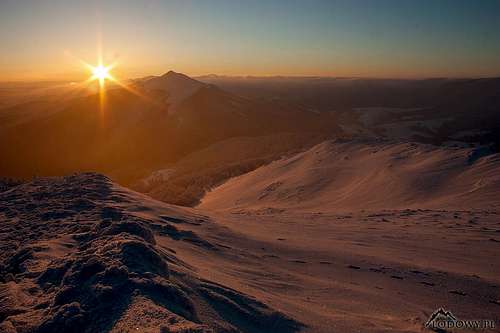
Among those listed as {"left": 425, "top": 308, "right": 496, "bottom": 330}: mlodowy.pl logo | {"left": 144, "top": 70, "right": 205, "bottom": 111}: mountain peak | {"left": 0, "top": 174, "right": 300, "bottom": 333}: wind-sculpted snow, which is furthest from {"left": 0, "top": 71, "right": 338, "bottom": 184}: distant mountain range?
{"left": 425, "top": 308, "right": 496, "bottom": 330}: mlodowy.pl logo

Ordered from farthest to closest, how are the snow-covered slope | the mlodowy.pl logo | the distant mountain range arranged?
the distant mountain range
the snow-covered slope
the mlodowy.pl logo

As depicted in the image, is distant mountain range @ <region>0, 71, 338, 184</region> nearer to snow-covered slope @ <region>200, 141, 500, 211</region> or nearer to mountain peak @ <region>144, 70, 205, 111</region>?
mountain peak @ <region>144, 70, 205, 111</region>

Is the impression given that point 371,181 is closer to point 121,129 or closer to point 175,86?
point 121,129

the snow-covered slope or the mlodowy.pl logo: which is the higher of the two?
the mlodowy.pl logo

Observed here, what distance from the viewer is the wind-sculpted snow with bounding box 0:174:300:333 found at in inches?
105

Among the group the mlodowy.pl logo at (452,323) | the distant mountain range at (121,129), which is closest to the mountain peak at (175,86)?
the distant mountain range at (121,129)

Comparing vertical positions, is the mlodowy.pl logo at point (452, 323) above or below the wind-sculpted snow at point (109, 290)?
below

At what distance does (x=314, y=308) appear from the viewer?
3.73m

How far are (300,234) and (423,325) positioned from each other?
3925 millimetres

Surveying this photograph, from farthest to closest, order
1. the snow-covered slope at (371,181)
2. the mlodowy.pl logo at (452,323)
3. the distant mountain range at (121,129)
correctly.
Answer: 1. the distant mountain range at (121,129)
2. the snow-covered slope at (371,181)
3. the mlodowy.pl logo at (452,323)

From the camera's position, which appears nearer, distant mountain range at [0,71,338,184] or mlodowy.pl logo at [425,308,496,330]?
mlodowy.pl logo at [425,308,496,330]

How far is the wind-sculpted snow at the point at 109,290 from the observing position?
8.75 feet

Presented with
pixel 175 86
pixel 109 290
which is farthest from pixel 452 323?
pixel 175 86

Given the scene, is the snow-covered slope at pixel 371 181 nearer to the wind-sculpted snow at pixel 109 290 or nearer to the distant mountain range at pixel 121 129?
the wind-sculpted snow at pixel 109 290
